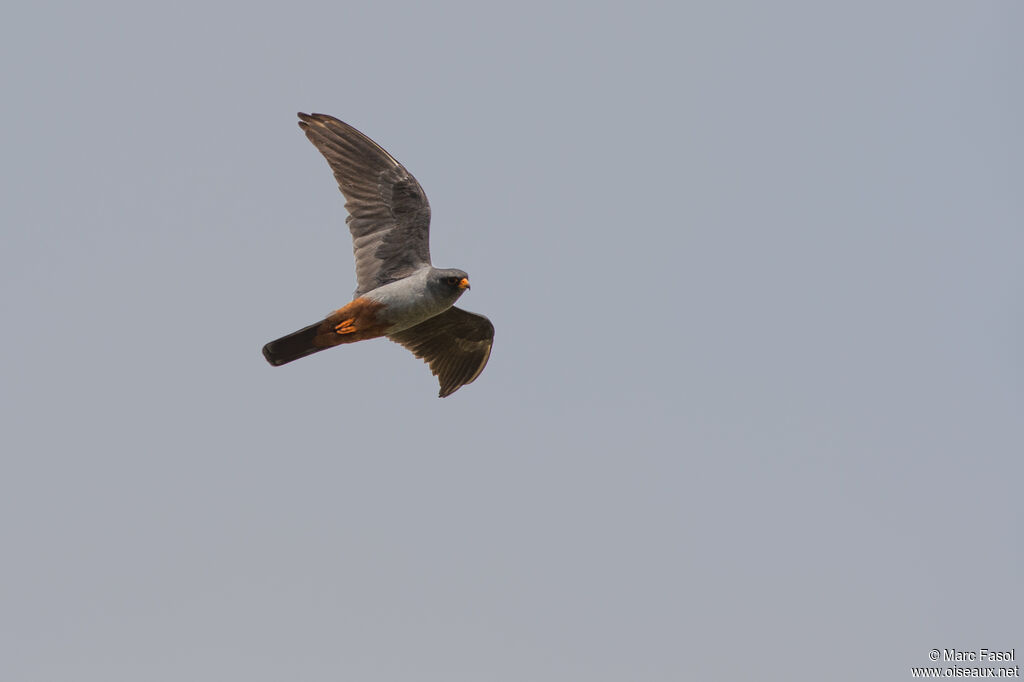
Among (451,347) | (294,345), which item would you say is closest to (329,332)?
(294,345)

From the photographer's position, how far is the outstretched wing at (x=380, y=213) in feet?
56.9

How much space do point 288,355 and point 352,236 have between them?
201 centimetres

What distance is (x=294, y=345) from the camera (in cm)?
1706

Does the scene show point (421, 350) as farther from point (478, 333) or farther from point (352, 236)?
point (352, 236)

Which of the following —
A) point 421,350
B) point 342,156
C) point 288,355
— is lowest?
point 288,355

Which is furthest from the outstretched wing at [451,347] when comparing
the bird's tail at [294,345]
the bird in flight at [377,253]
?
Answer: the bird's tail at [294,345]

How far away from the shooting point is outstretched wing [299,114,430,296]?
17.3 meters

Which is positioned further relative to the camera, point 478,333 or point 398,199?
point 478,333

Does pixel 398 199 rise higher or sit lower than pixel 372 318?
higher

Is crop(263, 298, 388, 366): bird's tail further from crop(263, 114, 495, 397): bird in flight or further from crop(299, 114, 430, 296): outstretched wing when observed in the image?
crop(299, 114, 430, 296): outstretched wing

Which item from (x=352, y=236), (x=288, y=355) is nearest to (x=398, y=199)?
(x=352, y=236)

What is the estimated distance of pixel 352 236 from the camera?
17516mm

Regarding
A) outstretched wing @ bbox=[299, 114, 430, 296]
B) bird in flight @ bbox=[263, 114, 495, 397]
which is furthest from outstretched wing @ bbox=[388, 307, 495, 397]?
outstretched wing @ bbox=[299, 114, 430, 296]

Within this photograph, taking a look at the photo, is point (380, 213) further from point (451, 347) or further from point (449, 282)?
point (451, 347)
